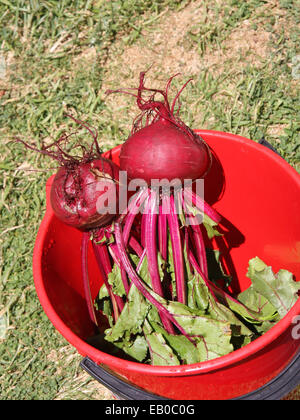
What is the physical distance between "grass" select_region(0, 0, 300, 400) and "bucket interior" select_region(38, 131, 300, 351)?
Result: 21.2 inches

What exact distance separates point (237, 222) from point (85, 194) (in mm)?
632

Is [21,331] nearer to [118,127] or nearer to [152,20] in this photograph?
[118,127]

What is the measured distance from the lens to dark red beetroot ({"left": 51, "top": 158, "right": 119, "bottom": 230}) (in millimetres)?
1170

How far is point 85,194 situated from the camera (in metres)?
1.17

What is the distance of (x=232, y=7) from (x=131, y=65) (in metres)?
0.58

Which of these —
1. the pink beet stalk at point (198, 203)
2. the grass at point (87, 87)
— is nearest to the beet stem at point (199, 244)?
the pink beet stalk at point (198, 203)

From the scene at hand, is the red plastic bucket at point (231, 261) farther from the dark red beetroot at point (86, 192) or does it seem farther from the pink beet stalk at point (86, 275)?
the dark red beetroot at point (86, 192)

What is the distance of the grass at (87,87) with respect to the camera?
1.91 meters

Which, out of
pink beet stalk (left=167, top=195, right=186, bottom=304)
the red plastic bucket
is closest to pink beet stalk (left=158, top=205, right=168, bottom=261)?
pink beet stalk (left=167, top=195, right=186, bottom=304)

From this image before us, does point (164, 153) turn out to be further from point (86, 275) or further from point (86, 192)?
point (86, 275)

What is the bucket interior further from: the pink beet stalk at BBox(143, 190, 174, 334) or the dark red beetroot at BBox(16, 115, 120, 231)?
the pink beet stalk at BBox(143, 190, 174, 334)

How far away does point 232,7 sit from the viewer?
2256 millimetres

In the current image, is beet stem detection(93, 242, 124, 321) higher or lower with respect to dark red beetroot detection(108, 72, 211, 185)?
lower
